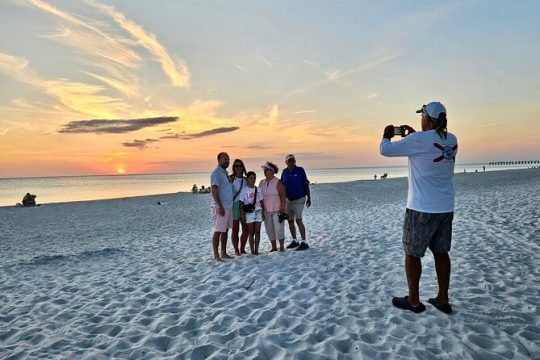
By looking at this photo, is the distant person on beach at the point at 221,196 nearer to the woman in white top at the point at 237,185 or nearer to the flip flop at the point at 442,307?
the woman in white top at the point at 237,185

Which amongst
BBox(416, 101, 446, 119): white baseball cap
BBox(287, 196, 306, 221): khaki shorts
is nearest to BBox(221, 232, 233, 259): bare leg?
BBox(287, 196, 306, 221): khaki shorts

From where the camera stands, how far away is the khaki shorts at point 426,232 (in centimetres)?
378

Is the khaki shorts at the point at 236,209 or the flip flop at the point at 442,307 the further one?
the khaki shorts at the point at 236,209

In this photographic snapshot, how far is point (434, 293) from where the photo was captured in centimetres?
483

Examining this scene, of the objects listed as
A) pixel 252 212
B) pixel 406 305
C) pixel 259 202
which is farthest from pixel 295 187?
pixel 406 305

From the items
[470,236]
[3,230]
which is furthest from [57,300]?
[3,230]

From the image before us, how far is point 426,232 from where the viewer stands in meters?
3.79

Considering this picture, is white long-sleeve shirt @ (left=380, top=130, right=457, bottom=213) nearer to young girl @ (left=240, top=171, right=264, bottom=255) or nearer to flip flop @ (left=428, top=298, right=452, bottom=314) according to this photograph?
flip flop @ (left=428, top=298, right=452, bottom=314)

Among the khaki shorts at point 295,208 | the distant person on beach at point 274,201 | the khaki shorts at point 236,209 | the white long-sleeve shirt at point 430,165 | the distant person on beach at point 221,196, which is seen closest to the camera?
the white long-sleeve shirt at point 430,165

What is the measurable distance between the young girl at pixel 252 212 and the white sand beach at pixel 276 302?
0.51 m

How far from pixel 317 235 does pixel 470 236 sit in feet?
12.1

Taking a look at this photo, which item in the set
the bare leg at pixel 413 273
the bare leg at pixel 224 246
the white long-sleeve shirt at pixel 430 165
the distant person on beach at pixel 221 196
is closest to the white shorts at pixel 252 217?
the distant person on beach at pixel 221 196

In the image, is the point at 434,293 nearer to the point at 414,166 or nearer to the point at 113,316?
the point at 414,166

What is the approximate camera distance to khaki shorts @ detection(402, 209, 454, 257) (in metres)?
3.78
